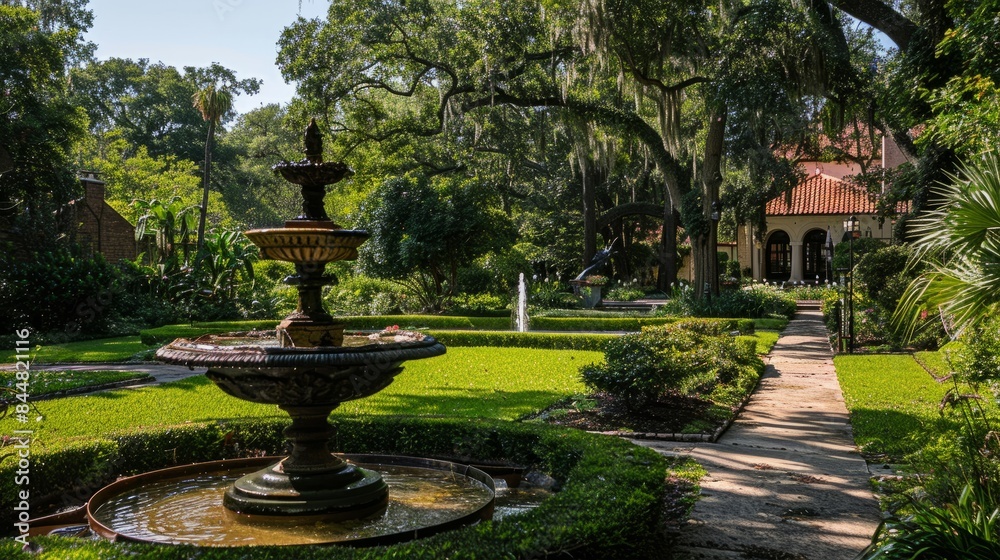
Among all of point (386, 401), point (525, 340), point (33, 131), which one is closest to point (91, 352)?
point (33, 131)

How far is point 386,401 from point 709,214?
574 inches

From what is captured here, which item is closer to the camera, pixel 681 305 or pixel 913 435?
pixel 913 435

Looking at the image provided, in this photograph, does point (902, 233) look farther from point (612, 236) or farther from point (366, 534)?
point (612, 236)

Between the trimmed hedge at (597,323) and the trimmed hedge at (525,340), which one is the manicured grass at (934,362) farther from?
the trimmed hedge at (597,323)

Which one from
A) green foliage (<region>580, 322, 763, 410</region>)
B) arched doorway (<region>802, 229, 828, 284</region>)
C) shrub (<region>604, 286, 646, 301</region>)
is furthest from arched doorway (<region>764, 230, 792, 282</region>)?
green foliage (<region>580, 322, 763, 410</region>)

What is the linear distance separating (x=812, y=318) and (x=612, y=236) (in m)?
15.8

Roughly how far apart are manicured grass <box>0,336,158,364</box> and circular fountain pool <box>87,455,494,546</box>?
976cm

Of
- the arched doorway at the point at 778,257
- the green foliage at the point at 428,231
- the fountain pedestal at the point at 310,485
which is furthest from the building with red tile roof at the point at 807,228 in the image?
the fountain pedestal at the point at 310,485

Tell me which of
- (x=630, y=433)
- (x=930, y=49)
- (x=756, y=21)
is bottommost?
(x=630, y=433)

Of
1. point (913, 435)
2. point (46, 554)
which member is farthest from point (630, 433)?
point (46, 554)

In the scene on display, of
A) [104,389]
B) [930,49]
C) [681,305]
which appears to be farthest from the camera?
[681,305]

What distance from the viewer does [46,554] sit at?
3.63m

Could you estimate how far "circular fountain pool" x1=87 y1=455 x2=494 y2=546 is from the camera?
507 cm

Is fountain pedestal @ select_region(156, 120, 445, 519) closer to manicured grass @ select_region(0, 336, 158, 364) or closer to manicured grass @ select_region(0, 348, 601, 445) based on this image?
manicured grass @ select_region(0, 348, 601, 445)
